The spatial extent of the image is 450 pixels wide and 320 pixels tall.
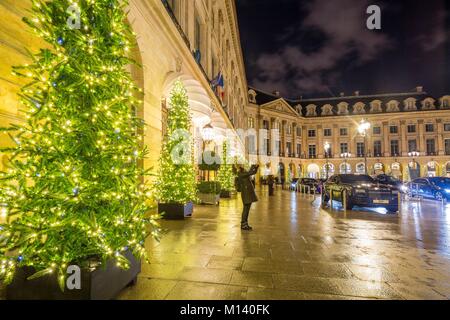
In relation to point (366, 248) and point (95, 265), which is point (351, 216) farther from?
point (95, 265)

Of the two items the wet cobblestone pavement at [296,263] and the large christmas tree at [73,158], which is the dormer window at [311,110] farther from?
Result: the large christmas tree at [73,158]

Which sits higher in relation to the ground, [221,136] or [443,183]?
Result: [221,136]

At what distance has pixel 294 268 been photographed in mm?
4246

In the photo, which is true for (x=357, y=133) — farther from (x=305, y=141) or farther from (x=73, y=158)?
(x=73, y=158)

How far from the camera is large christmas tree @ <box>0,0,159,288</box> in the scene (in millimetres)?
2801

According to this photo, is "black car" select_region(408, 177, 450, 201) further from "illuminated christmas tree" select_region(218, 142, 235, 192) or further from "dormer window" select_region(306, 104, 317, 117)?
"dormer window" select_region(306, 104, 317, 117)

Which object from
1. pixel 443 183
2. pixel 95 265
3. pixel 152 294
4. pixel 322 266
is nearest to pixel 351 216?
pixel 322 266

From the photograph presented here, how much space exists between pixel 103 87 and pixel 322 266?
4281 mm

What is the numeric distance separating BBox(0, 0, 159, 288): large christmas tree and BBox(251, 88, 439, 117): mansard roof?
59.3 meters

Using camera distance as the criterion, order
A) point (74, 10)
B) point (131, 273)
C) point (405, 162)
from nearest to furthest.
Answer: point (74, 10) → point (131, 273) → point (405, 162)

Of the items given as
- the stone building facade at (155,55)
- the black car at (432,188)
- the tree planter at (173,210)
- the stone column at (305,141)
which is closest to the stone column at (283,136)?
the stone column at (305,141)

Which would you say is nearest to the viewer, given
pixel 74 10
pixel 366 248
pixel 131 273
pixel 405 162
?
pixel 74 10

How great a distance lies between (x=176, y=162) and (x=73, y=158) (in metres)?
5.58
